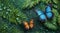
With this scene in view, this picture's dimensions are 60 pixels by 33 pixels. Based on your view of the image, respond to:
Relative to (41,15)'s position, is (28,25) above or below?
below

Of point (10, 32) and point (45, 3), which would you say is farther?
point (45, 3)

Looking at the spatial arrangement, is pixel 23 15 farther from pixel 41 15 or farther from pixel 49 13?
pixel 49 13

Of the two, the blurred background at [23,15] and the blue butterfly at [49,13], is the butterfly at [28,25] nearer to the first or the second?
the blurred background at [23,15]

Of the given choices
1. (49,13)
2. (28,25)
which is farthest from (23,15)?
(49,13)

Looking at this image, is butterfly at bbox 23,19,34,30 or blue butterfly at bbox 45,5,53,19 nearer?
butterfly at bbox 23,19,34,30

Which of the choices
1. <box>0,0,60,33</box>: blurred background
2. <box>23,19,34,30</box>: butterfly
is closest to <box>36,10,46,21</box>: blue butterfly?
<box>0,0,60,33</box>: blurred background

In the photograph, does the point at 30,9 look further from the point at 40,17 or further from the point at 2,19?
the point at 2,19

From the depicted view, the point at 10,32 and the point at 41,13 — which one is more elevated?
the point at 41,13

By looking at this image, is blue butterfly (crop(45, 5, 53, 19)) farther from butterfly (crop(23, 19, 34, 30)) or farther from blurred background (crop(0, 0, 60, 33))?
butterfly (crop(23, 19, 34, 30))

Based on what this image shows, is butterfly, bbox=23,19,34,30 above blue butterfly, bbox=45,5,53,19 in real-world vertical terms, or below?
below

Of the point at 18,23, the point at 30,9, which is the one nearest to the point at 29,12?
the point at 30,9
